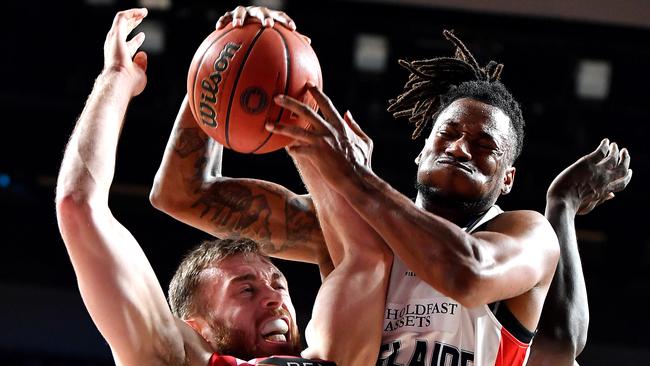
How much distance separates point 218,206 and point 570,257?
1.19 meters

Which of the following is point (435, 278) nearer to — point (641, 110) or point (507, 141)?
point (507, 141)

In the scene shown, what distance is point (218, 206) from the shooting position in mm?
3408

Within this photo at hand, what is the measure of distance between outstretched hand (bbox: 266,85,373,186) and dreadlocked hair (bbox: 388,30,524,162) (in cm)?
66

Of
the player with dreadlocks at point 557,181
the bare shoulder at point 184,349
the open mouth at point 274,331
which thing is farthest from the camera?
the player with dreadlocks at point 557,181

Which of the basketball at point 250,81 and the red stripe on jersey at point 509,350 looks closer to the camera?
the basketball at point 250,81

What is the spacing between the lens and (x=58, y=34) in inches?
278

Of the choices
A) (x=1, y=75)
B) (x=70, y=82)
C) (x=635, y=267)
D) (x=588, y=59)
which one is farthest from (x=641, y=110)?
(x=1, y=75)

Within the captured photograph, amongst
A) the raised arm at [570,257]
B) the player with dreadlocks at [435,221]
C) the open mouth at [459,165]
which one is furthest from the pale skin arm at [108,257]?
the raised arm at [570,257]

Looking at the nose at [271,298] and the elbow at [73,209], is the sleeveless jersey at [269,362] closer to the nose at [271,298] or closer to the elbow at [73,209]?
the nose at [271,298]

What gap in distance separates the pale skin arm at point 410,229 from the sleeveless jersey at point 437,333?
22 cm

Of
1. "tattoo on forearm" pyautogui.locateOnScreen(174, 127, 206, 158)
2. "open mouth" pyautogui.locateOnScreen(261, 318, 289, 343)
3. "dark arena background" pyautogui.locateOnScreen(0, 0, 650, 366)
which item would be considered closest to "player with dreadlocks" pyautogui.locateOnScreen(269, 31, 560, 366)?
"open mouth" pyautogui.locateOnScreen(261, 318, 289, 343)

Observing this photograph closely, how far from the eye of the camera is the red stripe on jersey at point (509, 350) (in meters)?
2.94

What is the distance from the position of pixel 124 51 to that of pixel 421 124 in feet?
3.29

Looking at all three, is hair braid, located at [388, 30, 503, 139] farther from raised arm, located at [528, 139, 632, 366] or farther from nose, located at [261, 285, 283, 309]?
nose, located at [261, 285, 283, 309]
